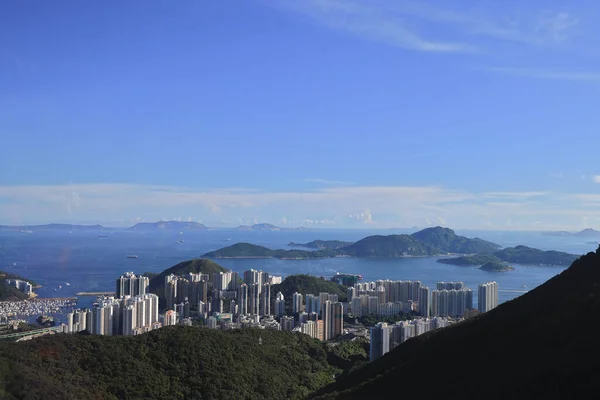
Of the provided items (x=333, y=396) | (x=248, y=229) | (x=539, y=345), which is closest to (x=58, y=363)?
(x=333, y=396)

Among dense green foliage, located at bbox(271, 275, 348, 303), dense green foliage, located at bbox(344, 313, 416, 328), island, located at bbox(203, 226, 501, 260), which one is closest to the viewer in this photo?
dense green foliage, located at bbox(344, 313, 416, 328)

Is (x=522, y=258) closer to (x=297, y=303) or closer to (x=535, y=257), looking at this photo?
(x=535, y=257)

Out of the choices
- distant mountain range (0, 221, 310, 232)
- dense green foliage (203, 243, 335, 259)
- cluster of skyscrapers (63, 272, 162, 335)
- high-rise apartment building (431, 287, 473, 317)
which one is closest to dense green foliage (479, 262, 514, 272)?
dense green foliage (203, 243, 335, 259)

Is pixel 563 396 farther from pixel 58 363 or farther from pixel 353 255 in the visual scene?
pixel 353 255

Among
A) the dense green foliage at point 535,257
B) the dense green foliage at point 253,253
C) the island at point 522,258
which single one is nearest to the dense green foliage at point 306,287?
the island at point 522,258

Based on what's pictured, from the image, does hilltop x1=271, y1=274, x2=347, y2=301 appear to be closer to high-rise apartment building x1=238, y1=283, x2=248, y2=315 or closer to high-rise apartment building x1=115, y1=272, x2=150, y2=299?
high-rise apartment building x1=238, y1=283, x2=248, y2=315

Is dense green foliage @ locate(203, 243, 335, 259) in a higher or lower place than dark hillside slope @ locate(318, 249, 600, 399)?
lower
